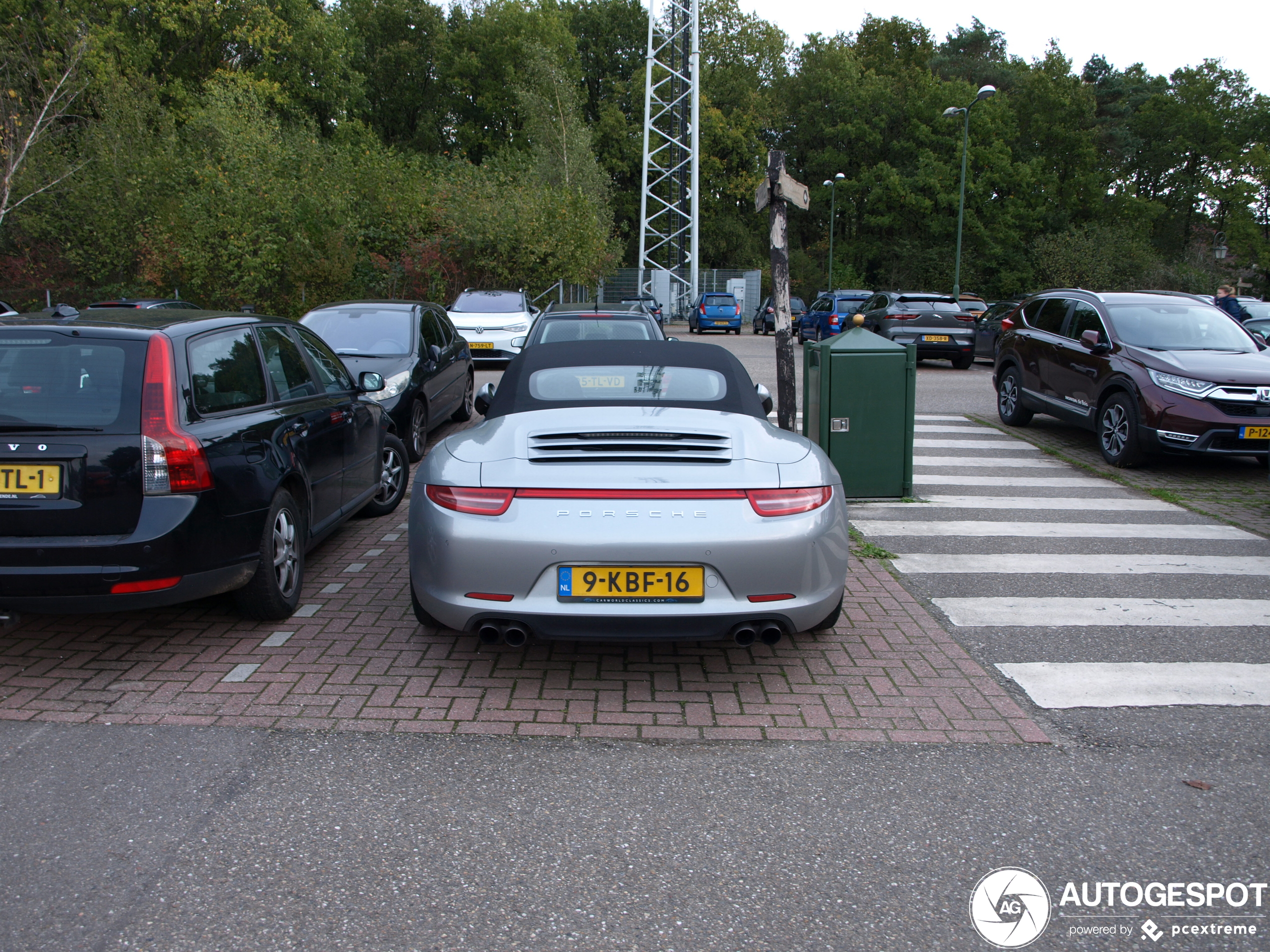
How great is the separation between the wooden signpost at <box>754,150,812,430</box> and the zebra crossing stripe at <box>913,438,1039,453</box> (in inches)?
114

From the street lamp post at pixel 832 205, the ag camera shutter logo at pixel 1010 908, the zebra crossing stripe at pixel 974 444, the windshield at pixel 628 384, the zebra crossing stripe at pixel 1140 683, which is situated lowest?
the zebra crossing stripe at pixel 974 444

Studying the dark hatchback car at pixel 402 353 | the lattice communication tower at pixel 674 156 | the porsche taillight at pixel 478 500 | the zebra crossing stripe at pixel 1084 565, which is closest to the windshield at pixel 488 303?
the dark hatchback car at pixel 402 353

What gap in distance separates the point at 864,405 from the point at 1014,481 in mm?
2292

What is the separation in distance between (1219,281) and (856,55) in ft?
104

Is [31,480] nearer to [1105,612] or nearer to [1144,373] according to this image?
[1105,612]

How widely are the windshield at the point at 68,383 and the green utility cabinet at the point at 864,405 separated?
490 centimetres

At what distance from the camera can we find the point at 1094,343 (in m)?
9.95

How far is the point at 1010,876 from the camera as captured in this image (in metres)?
2.88

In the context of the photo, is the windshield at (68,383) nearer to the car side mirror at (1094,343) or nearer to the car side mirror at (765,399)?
the car side mirror at (765,399)

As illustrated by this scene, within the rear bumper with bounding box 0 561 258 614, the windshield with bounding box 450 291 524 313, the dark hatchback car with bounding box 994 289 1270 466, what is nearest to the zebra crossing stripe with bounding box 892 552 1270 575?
the dark hatchback car with bounding box 994 289 1270 466

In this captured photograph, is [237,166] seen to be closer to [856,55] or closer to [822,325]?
[822,325]

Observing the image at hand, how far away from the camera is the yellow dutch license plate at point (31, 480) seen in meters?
4.12

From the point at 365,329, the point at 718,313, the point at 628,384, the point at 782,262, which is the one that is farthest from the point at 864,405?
the point at 718,313

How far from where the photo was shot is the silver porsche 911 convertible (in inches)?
150
